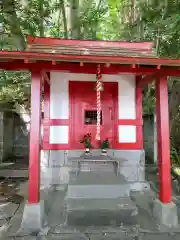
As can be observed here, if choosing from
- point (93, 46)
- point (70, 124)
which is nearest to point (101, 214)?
point (70, 124)

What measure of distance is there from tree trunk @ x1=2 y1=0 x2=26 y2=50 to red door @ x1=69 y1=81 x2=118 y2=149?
2379 millimetres

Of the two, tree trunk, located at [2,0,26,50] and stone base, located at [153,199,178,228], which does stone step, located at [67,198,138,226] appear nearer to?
stone base, located at [153,199,178,228]

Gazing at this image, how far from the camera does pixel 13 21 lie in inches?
230

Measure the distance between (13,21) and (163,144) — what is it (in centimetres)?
550

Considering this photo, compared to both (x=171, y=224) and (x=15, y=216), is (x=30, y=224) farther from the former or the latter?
(x=171, y=224)

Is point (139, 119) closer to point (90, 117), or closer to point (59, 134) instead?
point (90, 117)

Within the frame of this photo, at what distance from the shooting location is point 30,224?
3.52 meters

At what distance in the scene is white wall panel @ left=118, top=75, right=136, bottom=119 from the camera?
5699mm

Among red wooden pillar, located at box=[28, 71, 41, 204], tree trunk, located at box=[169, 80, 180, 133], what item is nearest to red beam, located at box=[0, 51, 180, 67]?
red wooden pillar, located at box=[28, 71, 41, 204]

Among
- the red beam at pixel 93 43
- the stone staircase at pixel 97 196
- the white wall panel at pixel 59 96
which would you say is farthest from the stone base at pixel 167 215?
the red beam at pixel 93 43

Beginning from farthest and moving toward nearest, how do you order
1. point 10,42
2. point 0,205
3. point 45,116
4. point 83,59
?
point 10,42 < point 45,116 < point 0,205 < point 83,59

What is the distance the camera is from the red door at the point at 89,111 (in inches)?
225

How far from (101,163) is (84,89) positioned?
2224 millimetres

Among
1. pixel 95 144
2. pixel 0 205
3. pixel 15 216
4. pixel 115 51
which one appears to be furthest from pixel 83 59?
pixel 0 205
